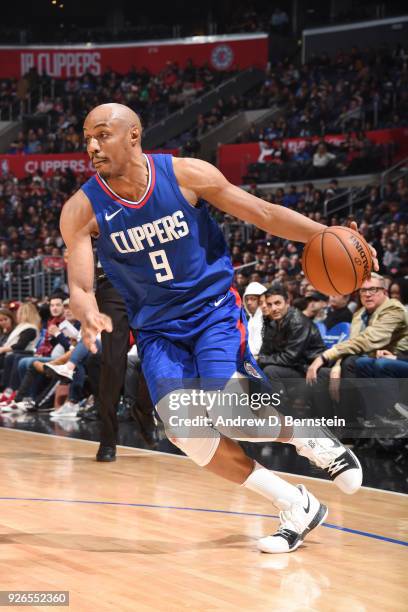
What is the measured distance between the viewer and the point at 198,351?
3945mm

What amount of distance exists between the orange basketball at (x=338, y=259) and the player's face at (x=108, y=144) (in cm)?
88

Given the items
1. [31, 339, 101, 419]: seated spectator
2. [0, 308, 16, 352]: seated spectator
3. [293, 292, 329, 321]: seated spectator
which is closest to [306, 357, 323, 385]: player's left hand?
[293, 292, 329, 321]: seated spectator

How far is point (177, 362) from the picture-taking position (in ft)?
13.0

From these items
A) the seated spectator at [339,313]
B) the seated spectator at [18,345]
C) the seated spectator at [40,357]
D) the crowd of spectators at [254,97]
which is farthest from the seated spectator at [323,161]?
the seated spectator at [339,313]

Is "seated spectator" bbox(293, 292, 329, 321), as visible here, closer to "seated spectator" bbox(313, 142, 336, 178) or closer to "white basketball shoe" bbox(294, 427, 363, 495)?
"white basketball shoe" bbox(294, 427, 363, 495)

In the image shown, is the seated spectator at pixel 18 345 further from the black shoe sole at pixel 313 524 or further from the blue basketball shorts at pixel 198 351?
the black shoe sole at pixel 313 524

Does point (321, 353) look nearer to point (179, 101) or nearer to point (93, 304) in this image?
point (93, 304)

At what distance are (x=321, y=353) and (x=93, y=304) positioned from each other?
14.0ft

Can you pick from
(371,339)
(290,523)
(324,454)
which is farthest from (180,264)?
(371,339)

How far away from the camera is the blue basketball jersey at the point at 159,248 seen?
3908 millimetres

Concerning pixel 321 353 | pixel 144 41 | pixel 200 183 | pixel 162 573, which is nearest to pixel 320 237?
pixel 200 183

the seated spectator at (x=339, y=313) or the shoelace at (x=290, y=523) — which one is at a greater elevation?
the shoelace at (x=290, y=523)

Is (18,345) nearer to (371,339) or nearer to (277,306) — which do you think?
(277,306)

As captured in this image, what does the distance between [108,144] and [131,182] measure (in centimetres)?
→ 19
